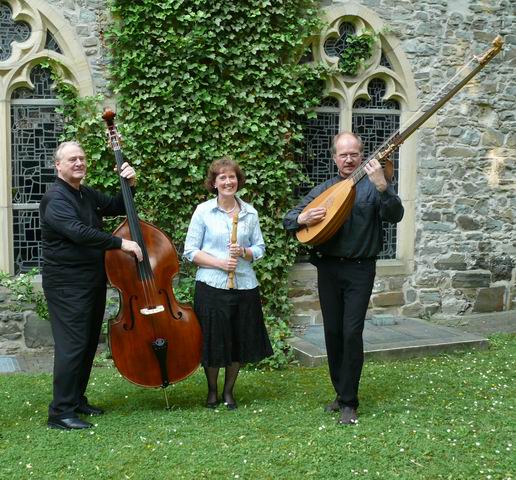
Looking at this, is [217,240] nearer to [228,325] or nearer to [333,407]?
[228,325]

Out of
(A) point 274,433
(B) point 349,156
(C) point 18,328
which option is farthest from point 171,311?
(C) point 18,328

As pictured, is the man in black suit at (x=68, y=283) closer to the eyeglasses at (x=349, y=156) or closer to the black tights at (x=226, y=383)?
the black tights at (x=226, y=383)

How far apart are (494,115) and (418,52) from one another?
1.20 m

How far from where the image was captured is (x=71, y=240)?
4.35 metres

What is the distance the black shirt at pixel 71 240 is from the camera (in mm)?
4246

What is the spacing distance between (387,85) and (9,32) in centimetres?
406

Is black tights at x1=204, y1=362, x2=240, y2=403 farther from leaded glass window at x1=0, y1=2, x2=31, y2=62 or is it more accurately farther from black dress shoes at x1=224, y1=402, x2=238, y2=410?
leaded glass window at x1=0, y1=2, x2=31, y2=62

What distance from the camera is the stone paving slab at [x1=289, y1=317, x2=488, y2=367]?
634 centimetres

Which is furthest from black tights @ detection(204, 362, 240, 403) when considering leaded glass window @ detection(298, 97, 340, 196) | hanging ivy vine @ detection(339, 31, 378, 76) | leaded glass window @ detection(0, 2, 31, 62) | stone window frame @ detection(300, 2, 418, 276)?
hanging ivy vine @ detection(339, 31, 378, 76)

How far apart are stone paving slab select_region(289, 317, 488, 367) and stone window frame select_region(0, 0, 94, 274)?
303 cm

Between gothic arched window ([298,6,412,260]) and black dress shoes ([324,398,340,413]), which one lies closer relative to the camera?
black dress shoes ([324,398,340,413])

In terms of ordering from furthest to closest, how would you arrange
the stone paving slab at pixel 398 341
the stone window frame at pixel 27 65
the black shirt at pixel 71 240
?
the stone window frame at pixel 27 65, the stone paving slab at pixel 398 341, the black shirt at pixel 71 240

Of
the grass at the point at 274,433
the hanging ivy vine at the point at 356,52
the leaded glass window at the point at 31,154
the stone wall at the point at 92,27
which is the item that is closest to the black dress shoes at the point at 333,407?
the grass at the point at 274,433

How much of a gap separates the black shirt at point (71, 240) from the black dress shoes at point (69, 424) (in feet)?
2.80
